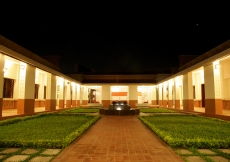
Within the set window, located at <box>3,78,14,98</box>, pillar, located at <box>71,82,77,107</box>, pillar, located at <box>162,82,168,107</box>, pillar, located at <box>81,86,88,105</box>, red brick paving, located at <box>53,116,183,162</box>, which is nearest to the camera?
red brick paving, located at <box>53,116,183,162</box>

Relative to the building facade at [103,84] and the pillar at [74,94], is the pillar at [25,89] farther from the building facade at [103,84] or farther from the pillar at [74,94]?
the pillar at [74,94]

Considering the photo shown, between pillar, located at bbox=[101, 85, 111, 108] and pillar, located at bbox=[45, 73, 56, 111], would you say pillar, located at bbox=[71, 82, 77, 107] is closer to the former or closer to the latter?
pillar, located at bbox=[101, 85, 111, 108]

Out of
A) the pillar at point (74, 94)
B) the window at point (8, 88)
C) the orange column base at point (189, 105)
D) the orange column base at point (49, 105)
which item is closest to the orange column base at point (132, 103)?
the pillar at point (74, 94)

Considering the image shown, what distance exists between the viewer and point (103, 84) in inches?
966

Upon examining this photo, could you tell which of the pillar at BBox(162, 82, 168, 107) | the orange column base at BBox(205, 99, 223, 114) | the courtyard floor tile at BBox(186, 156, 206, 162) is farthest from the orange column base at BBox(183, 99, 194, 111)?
the courtyard floor tile at BBox(186, 156, 206, 162)

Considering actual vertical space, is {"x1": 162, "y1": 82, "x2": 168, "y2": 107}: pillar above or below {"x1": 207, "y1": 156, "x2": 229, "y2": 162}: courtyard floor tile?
above

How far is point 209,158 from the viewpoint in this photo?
3.57 m

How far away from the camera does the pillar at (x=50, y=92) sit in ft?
48.8

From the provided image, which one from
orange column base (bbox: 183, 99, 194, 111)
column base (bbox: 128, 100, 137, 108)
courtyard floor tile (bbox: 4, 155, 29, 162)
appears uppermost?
orange column base (bbox: 183, 99, 194, 111)

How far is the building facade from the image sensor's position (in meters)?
10.2

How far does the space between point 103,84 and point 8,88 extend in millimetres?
12647

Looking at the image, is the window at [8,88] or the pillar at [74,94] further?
the pillar at [74,94]

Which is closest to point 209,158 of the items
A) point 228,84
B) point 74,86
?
point 228,84

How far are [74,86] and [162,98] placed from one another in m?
12.0
